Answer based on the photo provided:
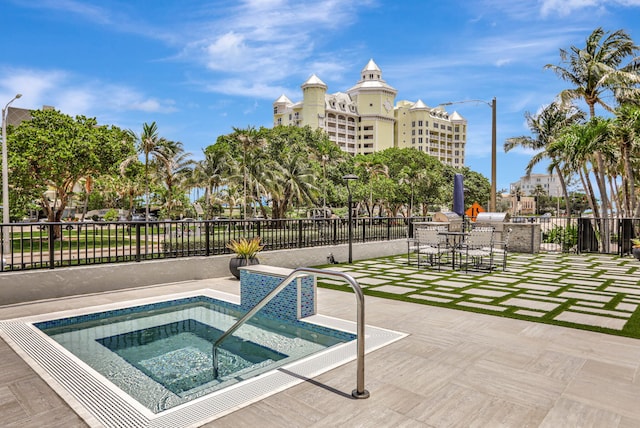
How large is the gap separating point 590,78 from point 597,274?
16944mm

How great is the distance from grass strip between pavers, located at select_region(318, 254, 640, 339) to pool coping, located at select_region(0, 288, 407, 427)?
92.8 inches

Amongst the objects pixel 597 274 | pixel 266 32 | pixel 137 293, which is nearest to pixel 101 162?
pixel 266 32

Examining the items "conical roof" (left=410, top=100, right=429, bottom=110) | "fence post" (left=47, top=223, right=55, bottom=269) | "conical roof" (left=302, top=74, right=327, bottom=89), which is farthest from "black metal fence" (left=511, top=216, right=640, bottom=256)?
"conical roof" (left=410, top=100, right=429, bottom=110)

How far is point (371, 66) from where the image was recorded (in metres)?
124

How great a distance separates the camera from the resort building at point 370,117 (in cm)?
10944

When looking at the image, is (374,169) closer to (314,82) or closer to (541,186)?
(314,82)

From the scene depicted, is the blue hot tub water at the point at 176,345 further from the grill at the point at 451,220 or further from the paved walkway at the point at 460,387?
the grill at the point at 451,220

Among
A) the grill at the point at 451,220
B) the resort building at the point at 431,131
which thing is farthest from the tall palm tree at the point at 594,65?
the resort building at the point at 431,131

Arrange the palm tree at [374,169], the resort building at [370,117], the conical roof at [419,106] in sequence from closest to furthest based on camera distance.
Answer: the palm tree at [374,169] → the resort building at [370,117] → the conical roof at [419,106]

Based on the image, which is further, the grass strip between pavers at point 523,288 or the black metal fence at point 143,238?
the black metal fence at point 143,238

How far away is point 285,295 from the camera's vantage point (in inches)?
240

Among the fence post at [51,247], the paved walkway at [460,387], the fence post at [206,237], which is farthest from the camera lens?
the fence post at [206,237]

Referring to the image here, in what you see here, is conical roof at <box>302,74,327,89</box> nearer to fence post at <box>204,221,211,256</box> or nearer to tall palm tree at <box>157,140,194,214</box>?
tall palm tree at <box>157,140,194,214</box>

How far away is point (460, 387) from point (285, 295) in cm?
307
